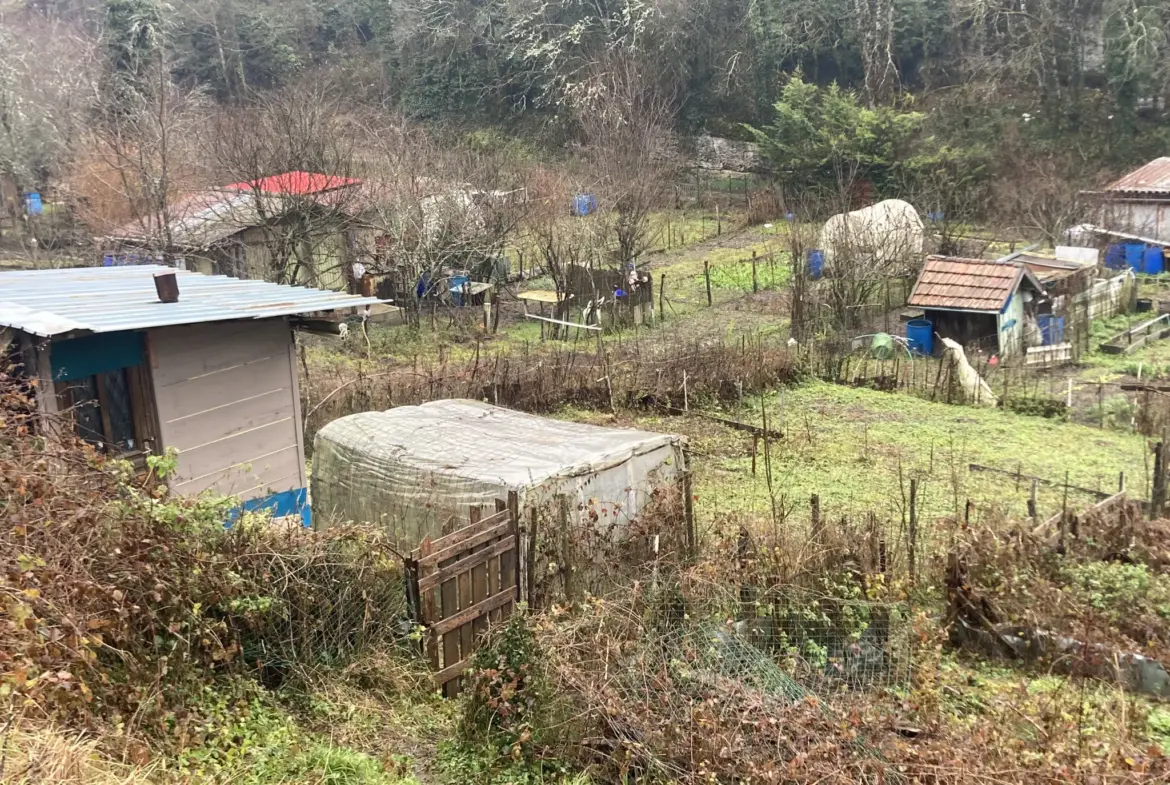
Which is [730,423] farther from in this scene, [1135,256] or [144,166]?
[1135,256]

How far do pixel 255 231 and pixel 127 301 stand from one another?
1290cm

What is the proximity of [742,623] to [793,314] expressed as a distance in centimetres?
1276

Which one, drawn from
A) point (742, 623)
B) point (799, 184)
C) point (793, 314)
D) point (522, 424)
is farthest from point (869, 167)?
point (742, 623)

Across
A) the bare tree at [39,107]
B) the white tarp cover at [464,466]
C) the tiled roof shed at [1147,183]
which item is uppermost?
the bare tree at [39,107]

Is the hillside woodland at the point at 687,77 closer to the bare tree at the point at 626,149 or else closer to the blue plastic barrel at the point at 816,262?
the bare tree at the point at 626,149

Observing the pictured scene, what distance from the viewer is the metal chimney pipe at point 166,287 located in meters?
8.17

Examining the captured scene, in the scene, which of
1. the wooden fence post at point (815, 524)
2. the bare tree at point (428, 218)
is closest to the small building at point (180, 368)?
the wooden fence post at point (815, 524)

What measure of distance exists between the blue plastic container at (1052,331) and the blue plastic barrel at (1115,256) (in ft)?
21.4

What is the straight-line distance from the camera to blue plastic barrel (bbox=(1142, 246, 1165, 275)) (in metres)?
22.9

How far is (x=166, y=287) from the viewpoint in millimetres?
8227

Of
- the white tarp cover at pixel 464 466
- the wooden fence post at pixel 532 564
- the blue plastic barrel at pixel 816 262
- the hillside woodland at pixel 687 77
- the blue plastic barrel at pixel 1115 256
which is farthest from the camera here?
the hillside woodland at pixel 687 77

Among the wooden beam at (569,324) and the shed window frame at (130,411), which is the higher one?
the shed window frame at (130,411)

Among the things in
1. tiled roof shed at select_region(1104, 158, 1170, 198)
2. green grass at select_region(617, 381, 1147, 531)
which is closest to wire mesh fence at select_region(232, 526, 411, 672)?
green grass at select_region(617, 381, 1147, 531)

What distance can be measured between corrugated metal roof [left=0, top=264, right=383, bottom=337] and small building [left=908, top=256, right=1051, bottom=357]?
A: 40.9 ft
